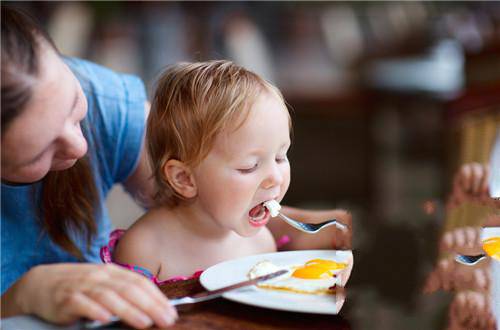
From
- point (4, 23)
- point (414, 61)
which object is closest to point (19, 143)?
point (4, 23)

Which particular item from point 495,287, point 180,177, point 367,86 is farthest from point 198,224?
point 367,86

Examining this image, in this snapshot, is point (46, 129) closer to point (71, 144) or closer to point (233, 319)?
point (71, 144)

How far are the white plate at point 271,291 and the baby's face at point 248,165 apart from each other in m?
0.03

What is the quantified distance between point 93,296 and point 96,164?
0.64 ft

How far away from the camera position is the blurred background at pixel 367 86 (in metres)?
0.45

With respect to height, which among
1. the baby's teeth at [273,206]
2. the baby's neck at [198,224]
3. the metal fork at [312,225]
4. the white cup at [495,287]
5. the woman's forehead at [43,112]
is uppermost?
the woman's forehead at [43,112]

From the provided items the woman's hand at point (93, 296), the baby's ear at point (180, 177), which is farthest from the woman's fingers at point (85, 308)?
the baby's ear at point (180, 177)

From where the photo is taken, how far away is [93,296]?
37cm

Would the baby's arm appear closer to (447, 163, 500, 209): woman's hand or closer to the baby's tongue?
the baby's tongue

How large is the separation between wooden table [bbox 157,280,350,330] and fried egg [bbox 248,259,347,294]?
0.05 ft

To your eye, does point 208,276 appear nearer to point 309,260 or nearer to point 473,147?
point 309,260

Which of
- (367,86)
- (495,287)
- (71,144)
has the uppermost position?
(71,144)

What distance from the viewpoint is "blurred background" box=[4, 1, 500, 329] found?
45 centimetres

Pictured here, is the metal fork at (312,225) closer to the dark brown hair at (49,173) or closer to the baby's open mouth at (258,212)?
the baby's open mouth at (258,212)
